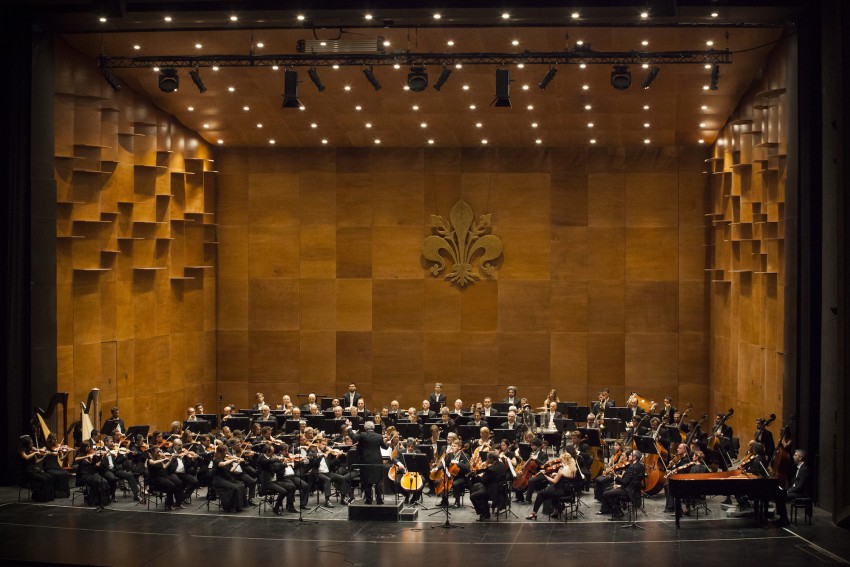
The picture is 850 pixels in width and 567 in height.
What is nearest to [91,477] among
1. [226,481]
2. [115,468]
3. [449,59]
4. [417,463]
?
[115,468]

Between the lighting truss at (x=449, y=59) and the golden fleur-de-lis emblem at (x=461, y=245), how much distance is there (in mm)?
6049

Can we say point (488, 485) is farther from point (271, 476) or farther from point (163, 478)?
point (163, 478)

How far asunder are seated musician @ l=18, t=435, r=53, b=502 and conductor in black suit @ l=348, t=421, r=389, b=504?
4767mm

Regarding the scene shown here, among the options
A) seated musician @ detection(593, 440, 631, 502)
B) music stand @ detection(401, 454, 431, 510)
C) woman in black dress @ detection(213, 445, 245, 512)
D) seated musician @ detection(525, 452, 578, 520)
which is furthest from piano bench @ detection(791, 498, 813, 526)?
woman in black dress @ detection(213, 445, 245, 512)

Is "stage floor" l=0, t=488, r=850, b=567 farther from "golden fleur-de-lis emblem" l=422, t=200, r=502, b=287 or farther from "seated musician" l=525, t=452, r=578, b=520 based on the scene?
"golden fleur-de-lis emblem" l=422, t=200, r=502, b=287

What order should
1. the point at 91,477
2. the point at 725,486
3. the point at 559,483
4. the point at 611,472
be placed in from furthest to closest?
the point at 91,477 < the point at 611,472 < the point at 559,483 < the point at 725,486

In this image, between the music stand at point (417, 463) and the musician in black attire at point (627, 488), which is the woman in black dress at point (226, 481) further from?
the musician in black attire at point (627, 488)

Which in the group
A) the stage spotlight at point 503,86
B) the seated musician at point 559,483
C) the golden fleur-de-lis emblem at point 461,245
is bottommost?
the seated musician at point 559,483

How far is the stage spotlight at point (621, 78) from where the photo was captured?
16.2m

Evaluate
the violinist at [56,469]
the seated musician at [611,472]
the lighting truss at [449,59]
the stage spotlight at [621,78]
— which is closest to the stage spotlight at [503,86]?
the lighting truss at [449,59]

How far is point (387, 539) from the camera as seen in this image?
13.1m

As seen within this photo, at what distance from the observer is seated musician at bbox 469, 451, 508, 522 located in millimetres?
14070

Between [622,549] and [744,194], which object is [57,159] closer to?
[622,549]

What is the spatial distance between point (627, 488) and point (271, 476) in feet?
16.9
